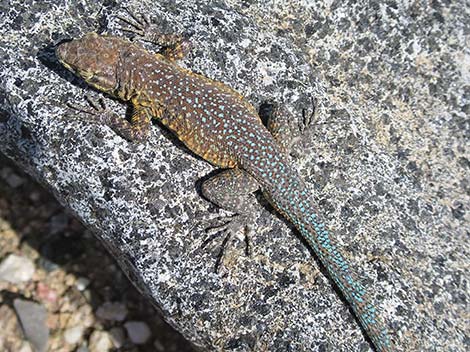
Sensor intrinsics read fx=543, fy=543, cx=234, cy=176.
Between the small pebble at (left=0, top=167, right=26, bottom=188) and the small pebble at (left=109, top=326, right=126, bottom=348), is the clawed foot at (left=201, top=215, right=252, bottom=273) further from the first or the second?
the small pebble at (left=0, top=167, right=26, bottom=188)

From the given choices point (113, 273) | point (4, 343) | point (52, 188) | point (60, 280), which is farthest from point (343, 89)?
point (4, 343)

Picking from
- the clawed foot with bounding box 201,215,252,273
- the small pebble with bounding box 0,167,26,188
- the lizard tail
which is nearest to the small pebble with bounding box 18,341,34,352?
the small pebble with bounding box 0,167,26,188

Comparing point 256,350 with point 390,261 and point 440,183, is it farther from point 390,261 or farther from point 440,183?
point 440,183

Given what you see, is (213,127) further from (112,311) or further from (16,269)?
(16,269)

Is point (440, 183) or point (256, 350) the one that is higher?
point (440, 183)

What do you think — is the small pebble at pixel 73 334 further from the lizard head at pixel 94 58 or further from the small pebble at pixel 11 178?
the lizard head at pixel 94 58

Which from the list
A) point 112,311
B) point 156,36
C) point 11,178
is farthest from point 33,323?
point 156,36

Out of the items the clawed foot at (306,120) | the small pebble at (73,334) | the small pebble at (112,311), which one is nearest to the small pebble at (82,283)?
the small pebble at (112,311)
